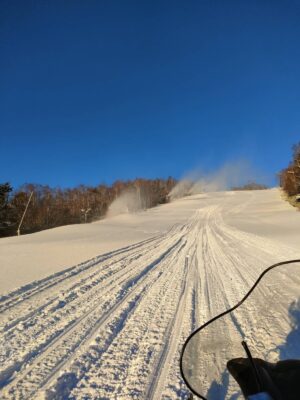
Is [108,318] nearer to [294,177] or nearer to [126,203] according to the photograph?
[294,177]

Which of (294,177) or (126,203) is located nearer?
(294,177)

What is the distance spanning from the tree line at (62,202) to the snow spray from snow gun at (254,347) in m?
36.2

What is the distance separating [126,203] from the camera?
204 ft

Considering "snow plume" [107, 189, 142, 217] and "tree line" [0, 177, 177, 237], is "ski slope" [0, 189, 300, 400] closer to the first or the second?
"tree line" [0, 177, 177, 237]

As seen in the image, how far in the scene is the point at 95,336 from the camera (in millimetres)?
4105

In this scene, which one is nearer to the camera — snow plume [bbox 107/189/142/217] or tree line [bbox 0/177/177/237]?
tree line [bbox 0/177/177/237]

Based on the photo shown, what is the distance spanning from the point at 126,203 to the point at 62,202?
12464 millimetres

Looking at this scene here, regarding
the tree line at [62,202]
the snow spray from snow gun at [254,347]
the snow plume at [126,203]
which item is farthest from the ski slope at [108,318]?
the snow plume at [126,203]

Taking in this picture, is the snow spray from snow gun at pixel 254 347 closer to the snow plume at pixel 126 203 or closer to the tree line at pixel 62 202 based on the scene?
the tree line at pixel 62 202

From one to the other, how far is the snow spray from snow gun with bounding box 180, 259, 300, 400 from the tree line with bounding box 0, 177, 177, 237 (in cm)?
3620

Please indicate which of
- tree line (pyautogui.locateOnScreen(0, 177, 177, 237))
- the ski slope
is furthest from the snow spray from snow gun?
tree line (pyautogui.locateOnScreen(0, 177, 177, 237))

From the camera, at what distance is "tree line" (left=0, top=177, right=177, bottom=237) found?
39656mm

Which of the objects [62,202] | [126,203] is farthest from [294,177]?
[62,202]

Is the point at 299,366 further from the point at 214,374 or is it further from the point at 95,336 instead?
the point at 95,336
